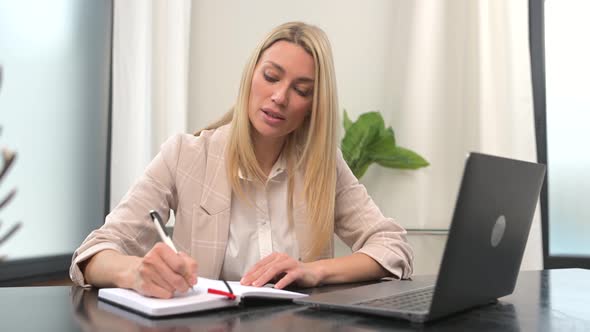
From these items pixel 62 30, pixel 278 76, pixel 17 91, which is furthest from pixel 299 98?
pixel 62 30

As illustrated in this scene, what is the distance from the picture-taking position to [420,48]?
313cm

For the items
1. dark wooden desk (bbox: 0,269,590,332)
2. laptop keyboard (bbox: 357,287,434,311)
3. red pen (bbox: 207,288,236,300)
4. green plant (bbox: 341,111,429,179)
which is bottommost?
dark wooden desk (bbox: 0,269,590,332)

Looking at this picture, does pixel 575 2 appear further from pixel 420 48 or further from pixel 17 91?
pixel 17 91

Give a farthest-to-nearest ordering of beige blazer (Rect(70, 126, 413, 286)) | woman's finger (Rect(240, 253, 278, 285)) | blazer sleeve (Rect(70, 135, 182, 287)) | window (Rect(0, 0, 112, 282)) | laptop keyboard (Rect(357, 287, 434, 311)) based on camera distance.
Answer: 1. window (Rect(0, 0, 112, 282))
2. beige blazer (Rect(70, 126, 413, 286))
3. blazer sleeve (Rect(70, 135, 182, 287))
4. woman's finger (Rect(240, 253, 278, 285))
5. laptop keyboard (Rect(357, 287, 434, 311))

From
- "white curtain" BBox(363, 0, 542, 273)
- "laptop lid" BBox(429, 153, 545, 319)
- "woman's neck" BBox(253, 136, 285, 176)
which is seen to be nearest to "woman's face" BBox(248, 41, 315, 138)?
"woman's neck" BBox(253, 136, 285, 176)

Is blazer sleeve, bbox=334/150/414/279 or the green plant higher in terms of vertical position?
the green plant

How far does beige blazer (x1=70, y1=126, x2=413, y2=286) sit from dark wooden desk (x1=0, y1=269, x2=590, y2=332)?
1.22 feet

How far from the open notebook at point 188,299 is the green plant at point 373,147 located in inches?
76.8

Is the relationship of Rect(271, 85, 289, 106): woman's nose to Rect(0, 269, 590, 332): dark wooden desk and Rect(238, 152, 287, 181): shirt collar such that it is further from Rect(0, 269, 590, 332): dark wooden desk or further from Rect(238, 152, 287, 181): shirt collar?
Rect(0, 269, 590, 332): dark wooden desk

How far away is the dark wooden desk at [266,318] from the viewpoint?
0.88 m

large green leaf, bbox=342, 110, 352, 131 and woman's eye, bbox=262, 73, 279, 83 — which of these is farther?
large green leaf, bbox=342, 110, 352, 131

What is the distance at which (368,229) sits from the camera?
1739 mm

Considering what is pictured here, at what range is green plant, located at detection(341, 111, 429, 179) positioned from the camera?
3027mm

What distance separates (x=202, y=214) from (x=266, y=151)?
28 centimetres
